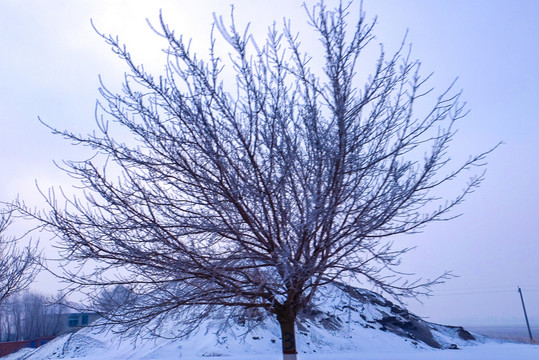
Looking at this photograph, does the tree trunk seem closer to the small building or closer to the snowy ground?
the small building

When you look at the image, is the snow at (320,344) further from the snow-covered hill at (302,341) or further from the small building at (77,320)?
the small building at (77,320)

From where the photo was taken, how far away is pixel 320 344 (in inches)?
652

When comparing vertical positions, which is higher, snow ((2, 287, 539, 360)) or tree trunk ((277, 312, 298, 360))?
tree trunk ((277, 312, 298, 360))

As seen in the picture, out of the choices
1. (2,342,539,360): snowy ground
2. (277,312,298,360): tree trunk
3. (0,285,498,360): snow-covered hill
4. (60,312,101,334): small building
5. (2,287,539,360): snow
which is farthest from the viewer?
(0,285,498,360): snow-covered hill

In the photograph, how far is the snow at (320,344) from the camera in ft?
44.3

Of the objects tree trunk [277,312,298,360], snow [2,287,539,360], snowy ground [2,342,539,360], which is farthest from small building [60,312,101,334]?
tree trunk [277,312,298,360]

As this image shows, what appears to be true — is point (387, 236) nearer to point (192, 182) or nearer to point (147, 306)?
point (192, 182)

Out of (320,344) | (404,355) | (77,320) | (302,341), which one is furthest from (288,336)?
(77,320)

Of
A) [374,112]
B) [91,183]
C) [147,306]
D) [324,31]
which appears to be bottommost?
[147,306]

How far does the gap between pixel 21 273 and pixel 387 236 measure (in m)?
11.2

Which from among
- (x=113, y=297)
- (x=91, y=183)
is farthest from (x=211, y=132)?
(x=113, y=297)

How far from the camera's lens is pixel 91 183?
4.77 metres

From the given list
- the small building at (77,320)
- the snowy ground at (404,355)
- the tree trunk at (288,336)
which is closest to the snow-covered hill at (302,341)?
the snowy ground at (404,355)

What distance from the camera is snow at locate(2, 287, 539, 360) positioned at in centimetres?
1351
